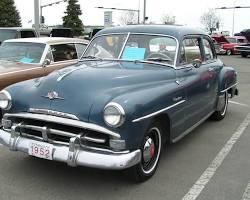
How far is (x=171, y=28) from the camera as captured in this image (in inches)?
257

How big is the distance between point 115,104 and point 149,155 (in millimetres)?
953

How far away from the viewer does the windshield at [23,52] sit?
873 centimetres

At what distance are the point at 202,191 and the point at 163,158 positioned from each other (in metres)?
1.22

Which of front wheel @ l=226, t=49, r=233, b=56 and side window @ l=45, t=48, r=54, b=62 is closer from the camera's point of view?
side window @ l=45, t=48, r=54, b=62

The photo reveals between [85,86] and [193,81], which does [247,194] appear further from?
[85,86]

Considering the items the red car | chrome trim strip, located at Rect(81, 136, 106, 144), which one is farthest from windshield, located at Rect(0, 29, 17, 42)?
the red car

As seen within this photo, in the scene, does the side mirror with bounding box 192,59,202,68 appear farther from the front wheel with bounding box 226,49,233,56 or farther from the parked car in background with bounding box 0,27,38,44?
the front wheel with bounding box 226,49,233,56

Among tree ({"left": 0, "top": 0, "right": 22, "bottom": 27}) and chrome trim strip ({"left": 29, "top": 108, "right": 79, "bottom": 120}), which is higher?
tree ({"left": 0, "top": 0, "right": 22, "bottom": 27})

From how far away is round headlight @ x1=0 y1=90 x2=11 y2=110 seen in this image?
16.9 ft

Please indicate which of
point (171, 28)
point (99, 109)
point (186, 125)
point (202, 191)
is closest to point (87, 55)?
point (171, 28)

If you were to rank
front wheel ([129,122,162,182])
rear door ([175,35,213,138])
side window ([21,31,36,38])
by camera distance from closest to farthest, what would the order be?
front wheel ([129,122,162,182]), rear door ([175,35,213,138]), side window ([21,31,36,38])

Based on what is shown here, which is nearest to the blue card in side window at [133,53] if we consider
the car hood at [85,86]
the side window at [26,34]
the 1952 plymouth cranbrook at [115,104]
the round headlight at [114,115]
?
the 1952 plymouth cranbrook at [115,104]

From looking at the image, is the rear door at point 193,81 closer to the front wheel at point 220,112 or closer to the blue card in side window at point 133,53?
the blue card in side window at point 133,53

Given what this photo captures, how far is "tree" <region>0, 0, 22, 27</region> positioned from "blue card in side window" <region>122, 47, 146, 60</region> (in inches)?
2207
